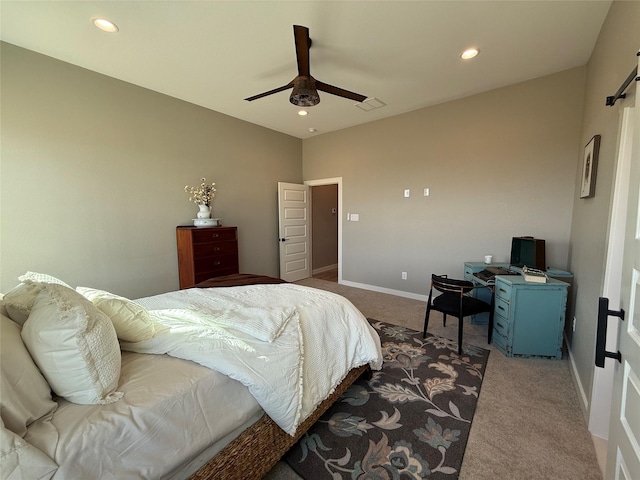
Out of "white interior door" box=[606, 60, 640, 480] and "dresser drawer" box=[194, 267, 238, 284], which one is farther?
"dresser drawer" box=[194, 267, 238, 284]

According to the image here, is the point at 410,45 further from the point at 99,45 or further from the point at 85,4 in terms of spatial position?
the point at 99,45

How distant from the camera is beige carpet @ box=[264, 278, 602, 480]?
1390mm

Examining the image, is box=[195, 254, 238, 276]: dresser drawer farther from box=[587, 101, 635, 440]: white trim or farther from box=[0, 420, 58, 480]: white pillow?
box=[587, 101, 635, 440]: white trim

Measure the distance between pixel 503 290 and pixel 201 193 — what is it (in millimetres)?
3849

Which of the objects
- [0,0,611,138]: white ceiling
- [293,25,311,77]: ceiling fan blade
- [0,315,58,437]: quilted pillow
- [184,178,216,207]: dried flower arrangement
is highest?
[0,0,611,138]: white ceiling

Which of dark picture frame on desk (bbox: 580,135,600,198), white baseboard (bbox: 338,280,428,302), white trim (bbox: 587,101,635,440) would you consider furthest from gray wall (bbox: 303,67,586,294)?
white trim (bbox: 587,101,635,440)

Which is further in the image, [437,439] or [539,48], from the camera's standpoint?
[539,48]

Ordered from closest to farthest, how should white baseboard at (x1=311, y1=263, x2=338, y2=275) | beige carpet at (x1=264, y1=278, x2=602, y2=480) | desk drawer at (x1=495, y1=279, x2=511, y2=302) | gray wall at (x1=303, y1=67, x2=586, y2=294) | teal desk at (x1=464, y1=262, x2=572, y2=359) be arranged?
1. beige carpet at (x1=264, y1=278, x2=602, y2=480)
2. teal desk at (x1=464, y1=262, x2=572, y2=359)
3. desk drawer at (x1=495, y1=279, x2=511, y2=302)
4. gray wall at (x1=303, y1=67, x2=586, y2=294)
5. white baseboard at (x1=311, y1=263, x2=338, y2=275)

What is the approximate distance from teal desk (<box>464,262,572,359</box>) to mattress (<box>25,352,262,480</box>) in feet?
7.89

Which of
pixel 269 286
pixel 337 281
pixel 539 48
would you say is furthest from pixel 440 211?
pixel 269 286

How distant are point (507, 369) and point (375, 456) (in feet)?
5.09

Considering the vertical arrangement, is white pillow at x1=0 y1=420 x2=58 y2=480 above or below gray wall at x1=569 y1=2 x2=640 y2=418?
below

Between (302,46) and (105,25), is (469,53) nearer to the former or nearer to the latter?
(302,46)

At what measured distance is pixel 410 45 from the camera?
236 centimetres
